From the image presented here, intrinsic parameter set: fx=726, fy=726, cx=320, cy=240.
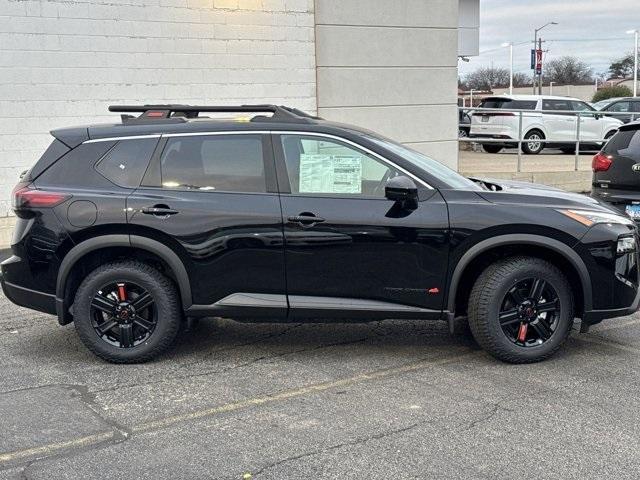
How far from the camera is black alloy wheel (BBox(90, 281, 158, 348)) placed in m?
5.16

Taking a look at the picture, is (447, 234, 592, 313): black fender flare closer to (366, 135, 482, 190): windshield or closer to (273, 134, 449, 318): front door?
(273, 134, 449, 318): front door

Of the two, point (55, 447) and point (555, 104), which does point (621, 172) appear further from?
point (555, 104)

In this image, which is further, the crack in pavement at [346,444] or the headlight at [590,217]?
the headlight at [590,217]

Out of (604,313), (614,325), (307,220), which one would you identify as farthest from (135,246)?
(614,325)

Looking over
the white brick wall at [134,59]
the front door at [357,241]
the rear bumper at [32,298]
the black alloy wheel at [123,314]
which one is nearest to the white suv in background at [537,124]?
the white brick wall at [134,59]

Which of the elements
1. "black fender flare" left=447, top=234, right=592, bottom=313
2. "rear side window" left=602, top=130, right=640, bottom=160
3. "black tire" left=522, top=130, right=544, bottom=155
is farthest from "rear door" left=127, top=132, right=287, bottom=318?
"black tire" left=522, top=130, right=544, bottom=155

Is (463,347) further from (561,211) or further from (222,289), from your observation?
(222,289)

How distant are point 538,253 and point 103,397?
3.10m

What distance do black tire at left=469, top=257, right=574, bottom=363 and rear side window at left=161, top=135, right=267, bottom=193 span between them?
5.70 ft

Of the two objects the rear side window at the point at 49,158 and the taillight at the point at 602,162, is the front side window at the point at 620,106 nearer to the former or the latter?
the taillight at the point at 602,162

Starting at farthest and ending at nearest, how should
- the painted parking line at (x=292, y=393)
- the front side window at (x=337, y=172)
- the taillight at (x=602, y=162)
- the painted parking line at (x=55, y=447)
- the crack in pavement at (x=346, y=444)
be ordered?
the taillight at (x=602, y=162)
the front side window at (x=337, y=172)
the painted parking line at (x=292, y=393)
the painted parking line at (x=55, y=447)
the crack in pavement at (x=346, y=444)

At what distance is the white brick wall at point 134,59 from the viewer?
9.99m

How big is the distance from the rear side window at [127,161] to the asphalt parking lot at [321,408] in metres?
1.35

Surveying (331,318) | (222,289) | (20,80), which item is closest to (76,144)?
(222,289)
